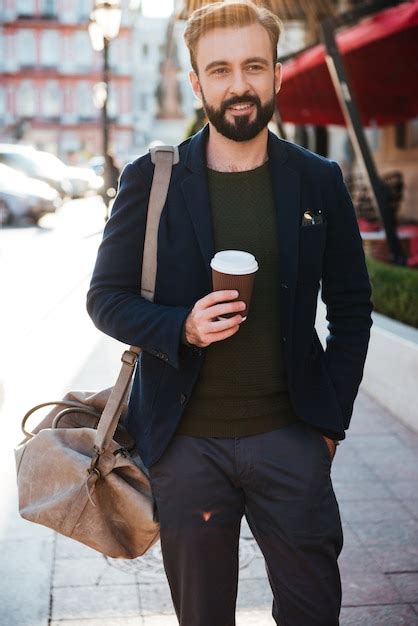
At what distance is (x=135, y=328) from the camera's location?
241cm

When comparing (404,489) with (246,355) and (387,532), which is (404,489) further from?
(246,355)

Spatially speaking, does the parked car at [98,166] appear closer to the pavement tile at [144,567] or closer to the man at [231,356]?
the pavement tile at [144,567]

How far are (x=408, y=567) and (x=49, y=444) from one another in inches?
83.7

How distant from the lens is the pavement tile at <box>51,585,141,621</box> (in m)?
3.58

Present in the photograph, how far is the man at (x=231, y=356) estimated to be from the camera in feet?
7.98

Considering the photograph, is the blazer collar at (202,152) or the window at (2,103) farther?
the window at (2,103)

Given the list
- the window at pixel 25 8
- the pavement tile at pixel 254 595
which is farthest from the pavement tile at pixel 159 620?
the window at pixel 25 8

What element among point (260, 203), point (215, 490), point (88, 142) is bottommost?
point (88, 142)

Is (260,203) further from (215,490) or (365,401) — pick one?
(365,401)

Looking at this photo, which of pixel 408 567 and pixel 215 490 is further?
pixel 408 567

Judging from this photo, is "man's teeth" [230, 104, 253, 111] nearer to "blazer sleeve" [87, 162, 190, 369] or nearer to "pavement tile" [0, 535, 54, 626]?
"blazer sleeve" [87, 162, 190, 369]

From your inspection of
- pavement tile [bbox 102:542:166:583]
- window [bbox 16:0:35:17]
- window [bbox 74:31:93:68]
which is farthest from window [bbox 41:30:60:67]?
pavement tile [bbox 102:542:166:583]

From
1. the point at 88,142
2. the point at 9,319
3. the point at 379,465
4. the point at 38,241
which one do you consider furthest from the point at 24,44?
the point at 379,465

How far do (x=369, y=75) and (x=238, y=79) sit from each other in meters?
9.45
